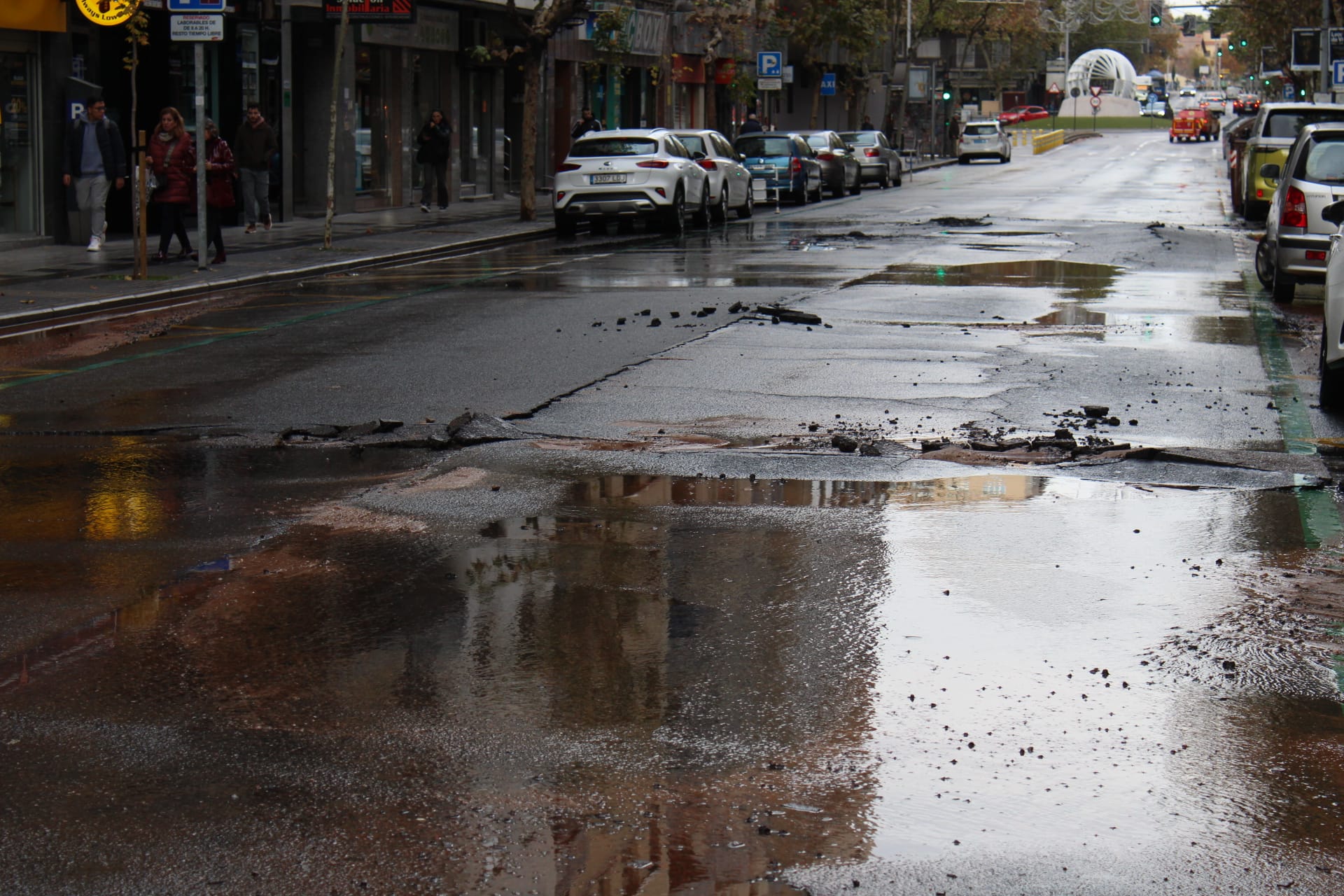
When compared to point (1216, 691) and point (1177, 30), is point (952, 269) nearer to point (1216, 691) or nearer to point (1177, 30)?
point (1216, 691)

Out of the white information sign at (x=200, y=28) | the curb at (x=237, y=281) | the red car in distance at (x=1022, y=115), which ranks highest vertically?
the red car in distance at (x=1022, y=115)

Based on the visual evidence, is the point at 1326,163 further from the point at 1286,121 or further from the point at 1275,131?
the point at 1286,121

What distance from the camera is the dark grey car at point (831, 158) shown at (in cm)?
4372

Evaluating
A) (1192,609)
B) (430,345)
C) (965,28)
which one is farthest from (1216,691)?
(965,28)

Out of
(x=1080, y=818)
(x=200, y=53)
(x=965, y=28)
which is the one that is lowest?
(x=1080, y=818)

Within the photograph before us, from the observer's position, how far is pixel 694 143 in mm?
31562

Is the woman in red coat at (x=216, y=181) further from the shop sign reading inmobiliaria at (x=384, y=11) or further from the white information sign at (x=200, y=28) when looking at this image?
the shop sign reading inmobiliaria at (x=384, y=11)

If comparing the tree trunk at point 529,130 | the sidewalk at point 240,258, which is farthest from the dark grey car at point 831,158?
the tree trunk at point 529,130

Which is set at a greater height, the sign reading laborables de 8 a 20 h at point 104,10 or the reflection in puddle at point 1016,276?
the sign reading laborables de 8 a 20 h at point 104,10

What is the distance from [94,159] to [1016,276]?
1149 cm

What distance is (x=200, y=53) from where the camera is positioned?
19.6m

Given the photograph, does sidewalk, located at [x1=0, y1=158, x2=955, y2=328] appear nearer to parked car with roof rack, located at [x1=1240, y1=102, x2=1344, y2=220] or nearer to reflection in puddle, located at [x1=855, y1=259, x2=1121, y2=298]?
reflection in puddle, located at [x1=855, y1=259, x2=1121, y2=298]

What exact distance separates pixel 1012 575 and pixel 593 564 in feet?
5.52

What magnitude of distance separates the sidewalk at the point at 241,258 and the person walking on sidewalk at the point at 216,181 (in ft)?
→ 1.39
